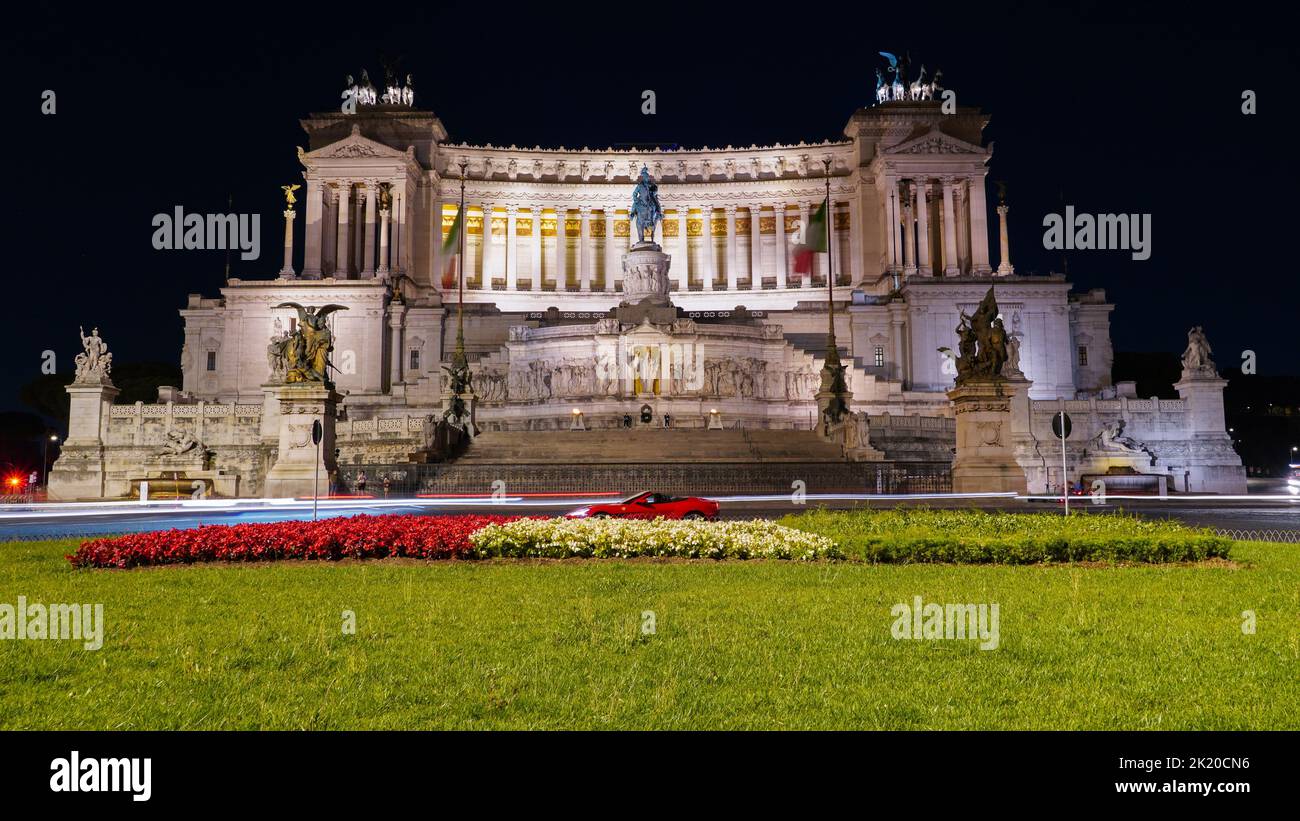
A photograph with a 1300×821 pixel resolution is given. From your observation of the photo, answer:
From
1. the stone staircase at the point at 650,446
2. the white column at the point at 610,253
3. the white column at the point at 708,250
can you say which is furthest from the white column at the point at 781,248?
the stone staircase at the point at 650,446

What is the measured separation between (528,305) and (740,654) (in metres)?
82.7

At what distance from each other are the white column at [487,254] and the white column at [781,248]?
27.8 m

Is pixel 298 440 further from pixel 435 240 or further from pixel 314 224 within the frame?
pixel 435 240

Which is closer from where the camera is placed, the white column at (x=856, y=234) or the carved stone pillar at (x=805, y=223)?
the white column at (x=856, y=234)

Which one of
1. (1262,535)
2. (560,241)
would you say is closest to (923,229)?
(560,241)

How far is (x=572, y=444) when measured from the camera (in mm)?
44250

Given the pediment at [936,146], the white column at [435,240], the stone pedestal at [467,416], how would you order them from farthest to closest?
the white column at [435,240] < the pediment at [936,146] < the stone pedestal at [467,416]

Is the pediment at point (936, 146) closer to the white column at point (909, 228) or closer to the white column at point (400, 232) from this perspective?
the white column at point (909, 228)

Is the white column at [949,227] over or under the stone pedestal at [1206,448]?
over

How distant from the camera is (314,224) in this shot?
81.5 meters

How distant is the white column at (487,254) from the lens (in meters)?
91.4

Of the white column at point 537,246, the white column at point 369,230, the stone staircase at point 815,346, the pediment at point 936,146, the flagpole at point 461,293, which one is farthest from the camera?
the white column at point 537,246

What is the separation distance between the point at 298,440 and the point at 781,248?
6613 cm
